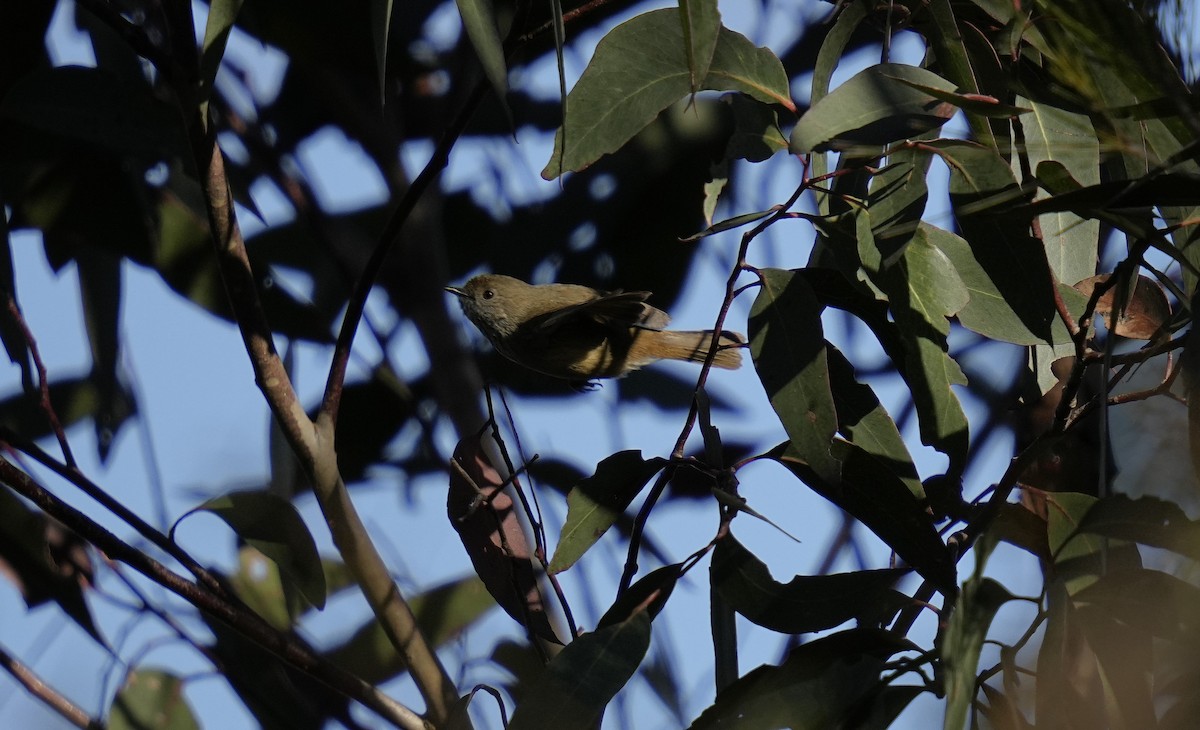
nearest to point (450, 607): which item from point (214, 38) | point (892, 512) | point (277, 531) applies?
point (277, 531)

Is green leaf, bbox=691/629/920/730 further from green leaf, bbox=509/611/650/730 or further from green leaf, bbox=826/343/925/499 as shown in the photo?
green leaf, bbox=826/343/925/499

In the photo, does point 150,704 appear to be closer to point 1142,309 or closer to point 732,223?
point 732,223

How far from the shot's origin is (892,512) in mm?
1451

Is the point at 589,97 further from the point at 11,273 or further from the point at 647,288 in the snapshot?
the point at 647,288

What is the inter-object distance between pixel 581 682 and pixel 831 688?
306 millimetres

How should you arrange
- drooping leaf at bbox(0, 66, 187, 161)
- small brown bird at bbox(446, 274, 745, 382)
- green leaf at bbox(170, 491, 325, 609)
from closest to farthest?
A: green leaf at bbox(170, 491, 325, 609) < drooping leaf at bbox(0, 66, 187, 161) < small brown bird at bbox(446, 274, 745, 382)

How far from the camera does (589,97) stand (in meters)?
1.49

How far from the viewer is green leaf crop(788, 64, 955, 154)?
131cm

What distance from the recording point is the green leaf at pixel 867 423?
1.57 metres

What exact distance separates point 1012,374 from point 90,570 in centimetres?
195

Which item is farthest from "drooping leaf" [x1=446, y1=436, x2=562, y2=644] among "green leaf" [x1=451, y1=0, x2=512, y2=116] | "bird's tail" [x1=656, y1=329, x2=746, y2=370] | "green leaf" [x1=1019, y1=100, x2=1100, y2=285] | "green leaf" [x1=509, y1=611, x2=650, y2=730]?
"bird's tail" [x1=656, y1=329, x2=746, y2=370]

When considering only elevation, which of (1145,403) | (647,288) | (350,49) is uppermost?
(350,49)

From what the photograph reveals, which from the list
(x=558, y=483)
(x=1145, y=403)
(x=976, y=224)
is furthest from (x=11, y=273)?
(x=1145, y=403)

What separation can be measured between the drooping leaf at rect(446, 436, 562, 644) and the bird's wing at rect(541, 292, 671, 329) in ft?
1.29
